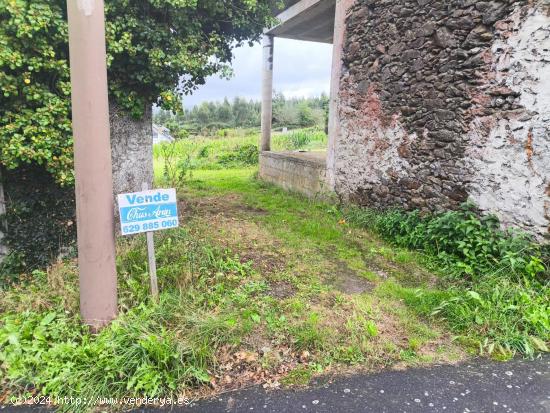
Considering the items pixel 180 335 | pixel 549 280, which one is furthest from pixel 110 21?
pixel 549 280

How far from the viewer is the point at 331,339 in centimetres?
280

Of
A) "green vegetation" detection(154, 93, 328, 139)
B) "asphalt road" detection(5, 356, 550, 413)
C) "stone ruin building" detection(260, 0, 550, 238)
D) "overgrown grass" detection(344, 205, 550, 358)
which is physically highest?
"green vegetation" detection(154, 93, 328, 139)

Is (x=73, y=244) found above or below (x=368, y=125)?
below

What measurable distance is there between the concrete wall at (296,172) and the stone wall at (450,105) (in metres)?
0.89

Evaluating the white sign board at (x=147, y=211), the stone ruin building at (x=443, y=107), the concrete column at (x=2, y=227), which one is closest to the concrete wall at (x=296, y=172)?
the stone ruin building at (x=443, y=107)

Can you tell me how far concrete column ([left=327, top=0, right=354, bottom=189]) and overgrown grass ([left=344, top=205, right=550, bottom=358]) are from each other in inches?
91.3

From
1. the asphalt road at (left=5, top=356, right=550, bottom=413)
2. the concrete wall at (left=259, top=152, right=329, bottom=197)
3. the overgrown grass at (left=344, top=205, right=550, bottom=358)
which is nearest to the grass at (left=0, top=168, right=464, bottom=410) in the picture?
the asphalt road at (left=5, top=356, right=550, bottom=413)

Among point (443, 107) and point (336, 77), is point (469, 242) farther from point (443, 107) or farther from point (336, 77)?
point (336, 77)

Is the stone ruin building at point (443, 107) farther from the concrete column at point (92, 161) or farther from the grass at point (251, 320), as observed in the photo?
the concrete column at point (92, 161)

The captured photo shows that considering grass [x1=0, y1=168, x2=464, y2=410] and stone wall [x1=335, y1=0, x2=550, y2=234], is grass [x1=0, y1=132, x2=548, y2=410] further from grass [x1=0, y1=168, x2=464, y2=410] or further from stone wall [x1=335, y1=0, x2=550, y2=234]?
stone wall [x1=335, y1=0, x2=550, y2=234]

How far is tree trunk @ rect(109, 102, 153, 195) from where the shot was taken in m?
5.15

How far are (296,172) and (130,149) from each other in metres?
3.70

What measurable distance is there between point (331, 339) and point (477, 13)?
391 cm

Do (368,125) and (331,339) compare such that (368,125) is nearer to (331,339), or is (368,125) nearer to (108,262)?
(331,339)
